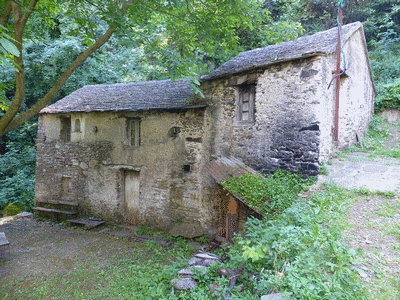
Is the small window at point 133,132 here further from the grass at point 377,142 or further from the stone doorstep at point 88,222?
the grass at point 377,142

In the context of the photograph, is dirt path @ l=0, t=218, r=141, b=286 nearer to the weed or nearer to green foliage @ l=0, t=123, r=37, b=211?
green foliage @ l=0, t=123, r=37, b=211

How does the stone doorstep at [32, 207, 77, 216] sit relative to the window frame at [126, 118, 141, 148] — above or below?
below

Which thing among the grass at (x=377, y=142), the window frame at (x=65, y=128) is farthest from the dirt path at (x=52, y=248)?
the grass at (x=377, y=142)

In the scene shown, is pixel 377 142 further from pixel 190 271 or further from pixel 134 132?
pixel 134 132

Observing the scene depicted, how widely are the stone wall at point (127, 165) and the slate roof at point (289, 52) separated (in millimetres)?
1590

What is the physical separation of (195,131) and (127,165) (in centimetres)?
286

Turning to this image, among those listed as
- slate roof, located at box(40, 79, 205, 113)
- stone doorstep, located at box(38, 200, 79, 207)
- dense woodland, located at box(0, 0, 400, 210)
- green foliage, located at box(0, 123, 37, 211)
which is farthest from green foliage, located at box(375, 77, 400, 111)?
green foliage, located at box(0, 123, 37, 211)

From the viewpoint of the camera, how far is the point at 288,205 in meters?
5.23

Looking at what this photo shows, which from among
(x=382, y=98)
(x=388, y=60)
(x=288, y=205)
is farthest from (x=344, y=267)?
(x=388, y=60)

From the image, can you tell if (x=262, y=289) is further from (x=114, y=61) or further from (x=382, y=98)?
(x=114, y=61)

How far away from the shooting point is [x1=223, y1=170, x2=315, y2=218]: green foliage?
211 inches

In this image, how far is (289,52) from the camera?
676 centimetres

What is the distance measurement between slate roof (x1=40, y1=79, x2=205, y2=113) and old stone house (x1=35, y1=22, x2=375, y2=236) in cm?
5

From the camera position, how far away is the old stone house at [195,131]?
6410 mm
